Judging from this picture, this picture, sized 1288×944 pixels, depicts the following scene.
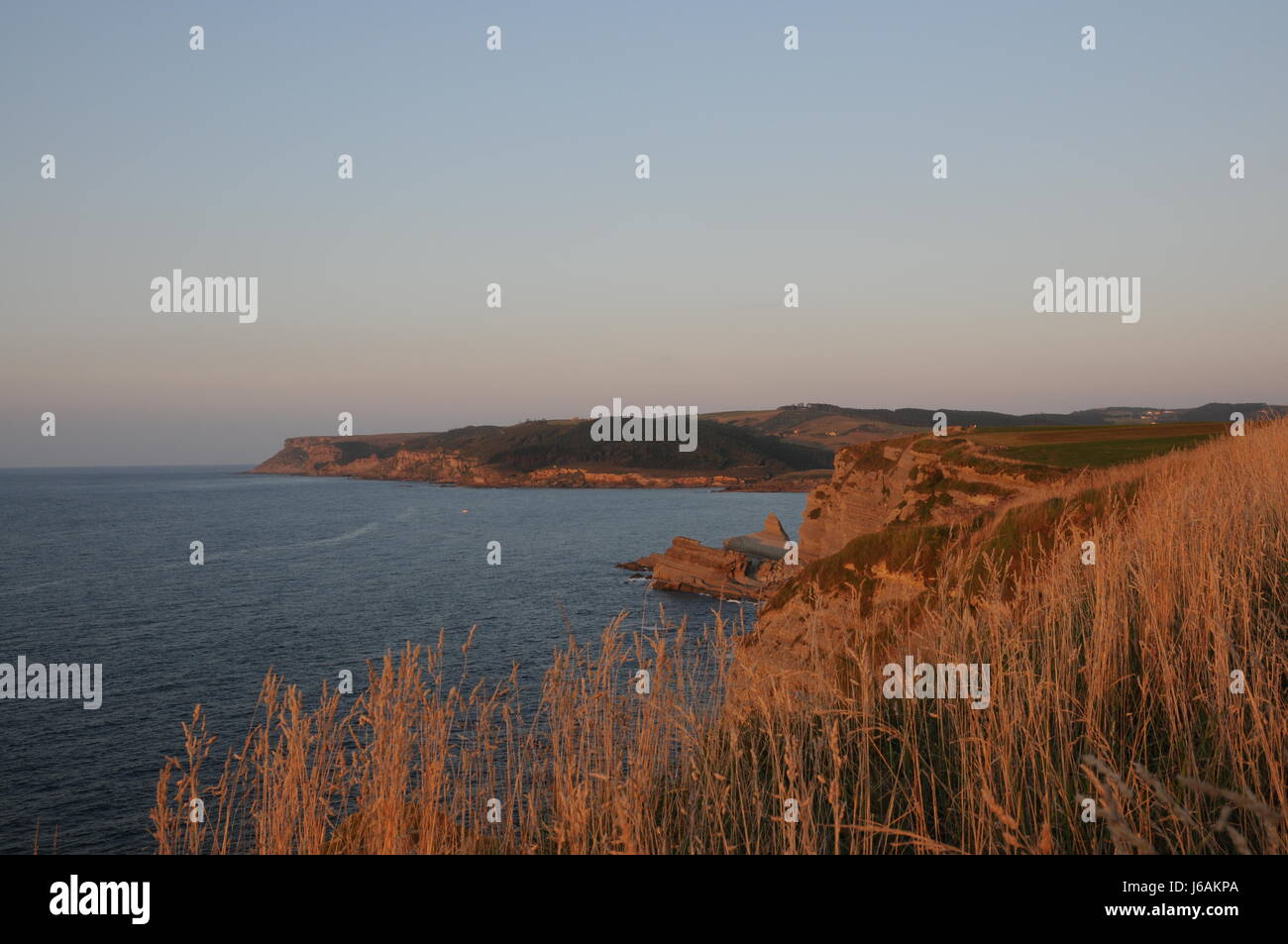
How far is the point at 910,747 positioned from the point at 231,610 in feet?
198

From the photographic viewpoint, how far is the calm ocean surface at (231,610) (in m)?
28.8

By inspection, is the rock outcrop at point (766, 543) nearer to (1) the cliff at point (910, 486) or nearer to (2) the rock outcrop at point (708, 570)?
(2) the rock outcrop at point (708, 570)

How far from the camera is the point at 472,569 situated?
76562 mm

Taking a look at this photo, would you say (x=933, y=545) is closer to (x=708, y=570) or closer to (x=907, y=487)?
(x=907, y=487)

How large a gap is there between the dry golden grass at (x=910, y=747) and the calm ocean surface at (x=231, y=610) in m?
1.73

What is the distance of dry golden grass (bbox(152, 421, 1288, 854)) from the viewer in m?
3.91

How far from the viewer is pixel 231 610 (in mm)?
56031

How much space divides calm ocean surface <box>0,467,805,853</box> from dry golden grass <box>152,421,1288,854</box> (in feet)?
5.66

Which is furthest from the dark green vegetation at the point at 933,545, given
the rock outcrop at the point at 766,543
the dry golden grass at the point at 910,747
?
the rock outcrop at the point at 766,543

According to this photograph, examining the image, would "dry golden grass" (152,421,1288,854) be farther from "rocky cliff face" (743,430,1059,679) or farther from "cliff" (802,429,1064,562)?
"cliff" (802,429,1064,562)

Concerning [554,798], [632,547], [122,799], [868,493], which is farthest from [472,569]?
[554,798]

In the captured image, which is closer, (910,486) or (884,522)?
(910,486)

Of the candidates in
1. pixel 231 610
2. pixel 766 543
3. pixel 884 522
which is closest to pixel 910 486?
pixel 884 522
